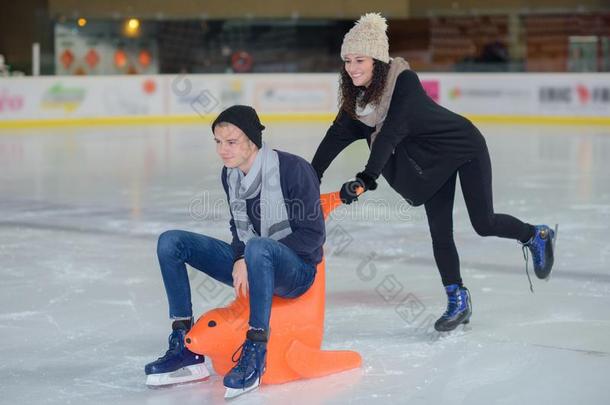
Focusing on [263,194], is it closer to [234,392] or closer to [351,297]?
[234,392]

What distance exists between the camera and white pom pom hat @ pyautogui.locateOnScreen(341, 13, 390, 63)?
3057mm

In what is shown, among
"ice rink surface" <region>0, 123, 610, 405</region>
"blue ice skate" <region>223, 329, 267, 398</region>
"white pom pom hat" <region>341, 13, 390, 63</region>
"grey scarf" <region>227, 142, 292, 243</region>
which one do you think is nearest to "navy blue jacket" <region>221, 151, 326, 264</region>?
"grey scarf" <region>227, 142, 292, 243</region>

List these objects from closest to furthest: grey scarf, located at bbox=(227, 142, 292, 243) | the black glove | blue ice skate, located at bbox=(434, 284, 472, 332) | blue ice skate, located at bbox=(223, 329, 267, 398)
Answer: blue ice skate, located at bbox=(223, 329, 267, 398)
grey scarf, located at bbox=(227, 142, 292, 243)
the black glove
blue ice skate, located at bbox=(434, 284, 472, 332)

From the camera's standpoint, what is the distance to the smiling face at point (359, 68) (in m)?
3.07

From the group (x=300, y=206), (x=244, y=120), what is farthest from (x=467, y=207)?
(x=244, y=120)

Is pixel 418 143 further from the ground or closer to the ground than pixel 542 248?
further from the ground

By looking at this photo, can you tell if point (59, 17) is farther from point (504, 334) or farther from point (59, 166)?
point (504, 334)

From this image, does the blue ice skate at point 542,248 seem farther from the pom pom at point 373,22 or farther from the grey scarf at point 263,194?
the grey scarf at point 263,194

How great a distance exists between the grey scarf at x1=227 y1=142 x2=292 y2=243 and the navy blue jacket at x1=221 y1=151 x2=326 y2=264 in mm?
16

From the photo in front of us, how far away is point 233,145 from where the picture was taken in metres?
2.69

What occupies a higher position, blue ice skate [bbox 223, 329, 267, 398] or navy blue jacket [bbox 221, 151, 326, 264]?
navy blue jacket [bbox 221, 151, 326, 264]

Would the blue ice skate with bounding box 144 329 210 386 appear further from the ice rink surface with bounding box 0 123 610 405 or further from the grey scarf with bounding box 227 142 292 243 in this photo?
the grey scarf with bounding box 227 142 292 243

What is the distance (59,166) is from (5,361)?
5.92 metres

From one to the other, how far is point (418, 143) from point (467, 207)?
298mm
